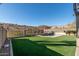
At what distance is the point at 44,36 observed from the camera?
595 centimetres

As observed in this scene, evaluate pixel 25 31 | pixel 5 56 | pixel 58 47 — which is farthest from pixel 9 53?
pixel 58 47

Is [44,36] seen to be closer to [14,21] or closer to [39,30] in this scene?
[39,30]

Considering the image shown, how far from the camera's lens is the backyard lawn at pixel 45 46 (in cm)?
587

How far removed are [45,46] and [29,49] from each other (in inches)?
10.7

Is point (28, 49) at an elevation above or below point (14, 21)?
below

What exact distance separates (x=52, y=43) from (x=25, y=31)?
50 cm

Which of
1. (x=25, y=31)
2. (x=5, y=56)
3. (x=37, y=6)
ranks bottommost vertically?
(x=5, y=56)

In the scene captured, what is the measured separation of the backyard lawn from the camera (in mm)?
5870

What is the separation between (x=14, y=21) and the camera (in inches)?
232

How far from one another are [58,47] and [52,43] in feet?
0.40

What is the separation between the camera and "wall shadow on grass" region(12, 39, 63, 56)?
5.88 metres

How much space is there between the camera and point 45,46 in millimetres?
5887

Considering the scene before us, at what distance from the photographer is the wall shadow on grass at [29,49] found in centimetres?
588

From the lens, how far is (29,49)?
5914 mm
